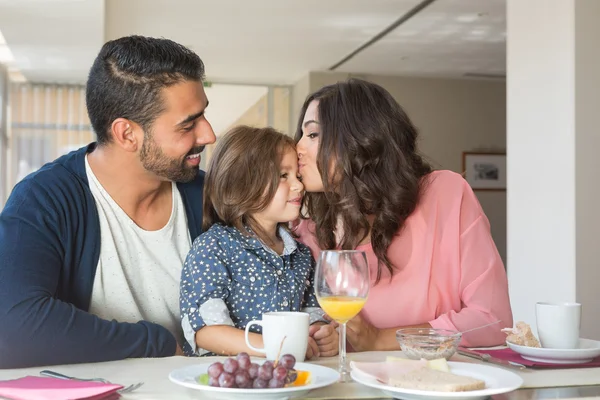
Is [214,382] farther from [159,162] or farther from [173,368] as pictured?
[159,162]

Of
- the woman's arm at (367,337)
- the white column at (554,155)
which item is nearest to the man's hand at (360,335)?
the woman's arm at (367,337)

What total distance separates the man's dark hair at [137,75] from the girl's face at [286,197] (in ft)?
1.16

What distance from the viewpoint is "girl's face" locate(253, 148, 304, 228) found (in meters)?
2.01

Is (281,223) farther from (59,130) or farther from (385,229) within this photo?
(59,130)

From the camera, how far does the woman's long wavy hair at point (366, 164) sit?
83.7 inches

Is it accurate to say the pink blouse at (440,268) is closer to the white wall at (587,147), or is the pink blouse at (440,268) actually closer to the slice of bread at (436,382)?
the slice of bread at (436,382)

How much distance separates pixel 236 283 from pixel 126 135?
53 cm

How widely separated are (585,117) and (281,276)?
2716mm

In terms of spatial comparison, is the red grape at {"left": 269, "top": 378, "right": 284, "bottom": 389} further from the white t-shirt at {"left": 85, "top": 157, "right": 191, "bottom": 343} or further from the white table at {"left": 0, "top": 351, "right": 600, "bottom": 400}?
the white t-shirt at {"left": 85, "top": 157, "right": 191, "bottom": 343}

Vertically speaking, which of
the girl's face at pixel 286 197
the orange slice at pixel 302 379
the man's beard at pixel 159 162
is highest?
the man's beard at pixel 159 162

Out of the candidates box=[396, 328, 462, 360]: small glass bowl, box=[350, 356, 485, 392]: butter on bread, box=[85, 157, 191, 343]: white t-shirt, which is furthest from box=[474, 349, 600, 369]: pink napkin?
box=[85, 157, 191, 343]: white t-shirt

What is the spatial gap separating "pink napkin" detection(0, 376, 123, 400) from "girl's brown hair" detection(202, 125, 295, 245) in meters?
0.85

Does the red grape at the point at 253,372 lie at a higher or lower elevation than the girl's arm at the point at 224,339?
higher

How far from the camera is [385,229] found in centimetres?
213
